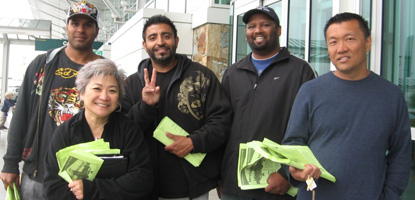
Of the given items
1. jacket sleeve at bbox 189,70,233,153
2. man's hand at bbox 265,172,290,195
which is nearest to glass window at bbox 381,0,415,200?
man's hand at bbox 265,172,290,195

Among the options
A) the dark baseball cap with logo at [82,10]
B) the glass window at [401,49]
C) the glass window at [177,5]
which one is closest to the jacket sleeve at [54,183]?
the dark baseball cap with logo at [82,10]

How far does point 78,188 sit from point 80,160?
16 centimetres

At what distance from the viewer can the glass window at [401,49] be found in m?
3.26

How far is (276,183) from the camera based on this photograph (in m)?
2.30

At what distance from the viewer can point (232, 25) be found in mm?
6961

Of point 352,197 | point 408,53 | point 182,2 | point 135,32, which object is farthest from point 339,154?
point 182,2

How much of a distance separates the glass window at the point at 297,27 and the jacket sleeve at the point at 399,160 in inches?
117

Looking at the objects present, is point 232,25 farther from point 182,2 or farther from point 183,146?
point 183,146

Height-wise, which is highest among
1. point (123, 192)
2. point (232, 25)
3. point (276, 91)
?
point (232, 25)

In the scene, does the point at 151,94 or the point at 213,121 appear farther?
the point at 213,121

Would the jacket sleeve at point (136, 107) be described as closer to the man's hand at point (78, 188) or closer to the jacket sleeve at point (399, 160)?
the man's hand at point (78, 188)

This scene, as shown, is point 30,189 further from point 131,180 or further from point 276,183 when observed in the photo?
point 276,183

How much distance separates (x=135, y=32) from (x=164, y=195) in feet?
24.1

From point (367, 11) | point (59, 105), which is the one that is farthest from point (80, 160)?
point (367, 11)
